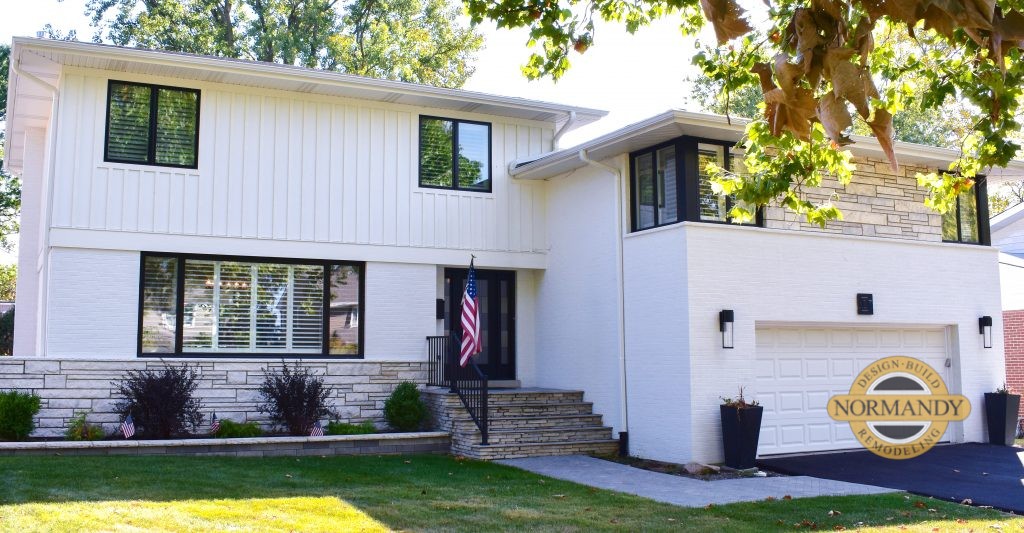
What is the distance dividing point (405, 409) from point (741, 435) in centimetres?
459

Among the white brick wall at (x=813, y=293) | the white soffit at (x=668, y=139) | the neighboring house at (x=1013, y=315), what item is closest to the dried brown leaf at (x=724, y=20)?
the white soffit at (x=668, y=139)

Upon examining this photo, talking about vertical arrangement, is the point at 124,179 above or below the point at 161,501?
above

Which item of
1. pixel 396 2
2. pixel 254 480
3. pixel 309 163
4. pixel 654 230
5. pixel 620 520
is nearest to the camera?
pixel 620 520

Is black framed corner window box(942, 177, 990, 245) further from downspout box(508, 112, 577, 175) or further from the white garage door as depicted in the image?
downspout box(508, 112, 577, 175)

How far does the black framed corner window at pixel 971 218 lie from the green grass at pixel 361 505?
6795mm

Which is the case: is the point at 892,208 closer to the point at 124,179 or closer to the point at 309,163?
the point at 309,163

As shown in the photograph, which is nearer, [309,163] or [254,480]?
[254,480]

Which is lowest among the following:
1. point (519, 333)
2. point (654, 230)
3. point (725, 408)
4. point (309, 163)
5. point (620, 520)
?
point (620, 520)

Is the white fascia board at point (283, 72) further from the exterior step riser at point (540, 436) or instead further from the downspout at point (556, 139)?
the exterior step riser at point (540, 436)

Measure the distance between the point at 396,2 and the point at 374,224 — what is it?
45.7ft

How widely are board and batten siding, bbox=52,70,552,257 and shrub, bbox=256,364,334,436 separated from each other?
2079mm

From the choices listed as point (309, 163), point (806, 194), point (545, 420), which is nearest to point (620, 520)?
point (545, 420)

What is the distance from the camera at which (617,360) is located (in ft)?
42.2

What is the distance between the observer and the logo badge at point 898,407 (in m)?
13.0
